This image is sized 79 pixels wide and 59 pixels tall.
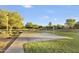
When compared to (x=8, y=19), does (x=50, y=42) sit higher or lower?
lower

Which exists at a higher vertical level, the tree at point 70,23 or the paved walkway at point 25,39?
the tree at point 70,23

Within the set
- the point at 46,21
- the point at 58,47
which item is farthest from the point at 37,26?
the point at 58,47

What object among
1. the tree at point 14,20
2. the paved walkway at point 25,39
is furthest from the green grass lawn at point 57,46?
the tree at point 14,20

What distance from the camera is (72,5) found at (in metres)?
2.88

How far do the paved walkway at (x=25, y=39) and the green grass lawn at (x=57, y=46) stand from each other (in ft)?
0.13

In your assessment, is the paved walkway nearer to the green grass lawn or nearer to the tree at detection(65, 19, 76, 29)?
the green grass lawn

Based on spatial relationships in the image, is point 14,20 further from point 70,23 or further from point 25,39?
point 70,23

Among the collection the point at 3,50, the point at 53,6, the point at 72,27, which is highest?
the point at 53,6

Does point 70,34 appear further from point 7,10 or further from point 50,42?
point 7,10

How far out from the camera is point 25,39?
2.91m

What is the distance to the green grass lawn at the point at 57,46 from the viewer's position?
289 centimetres

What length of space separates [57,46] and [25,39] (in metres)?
0.31

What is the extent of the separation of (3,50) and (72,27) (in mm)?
697

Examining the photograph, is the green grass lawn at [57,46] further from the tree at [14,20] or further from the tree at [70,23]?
the tree at [14,20]
